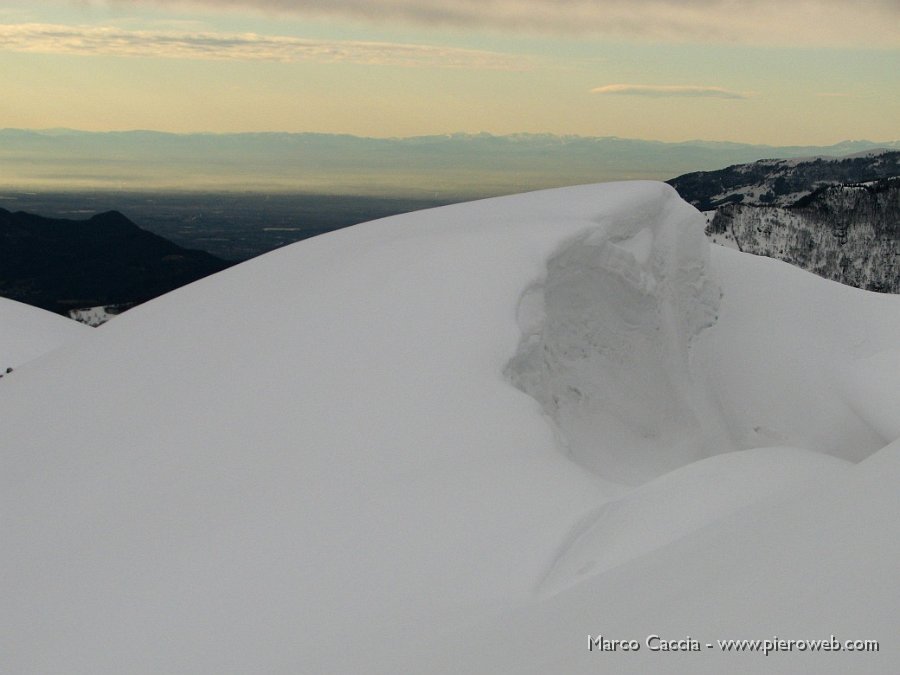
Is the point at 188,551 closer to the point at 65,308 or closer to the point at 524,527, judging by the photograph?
the point at 524,527

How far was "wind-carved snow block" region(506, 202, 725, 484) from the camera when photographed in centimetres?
1151

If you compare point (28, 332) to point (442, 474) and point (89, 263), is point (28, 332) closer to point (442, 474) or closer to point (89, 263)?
point (442, 474)

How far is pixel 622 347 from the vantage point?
13.8 m

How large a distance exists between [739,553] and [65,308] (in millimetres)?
95450

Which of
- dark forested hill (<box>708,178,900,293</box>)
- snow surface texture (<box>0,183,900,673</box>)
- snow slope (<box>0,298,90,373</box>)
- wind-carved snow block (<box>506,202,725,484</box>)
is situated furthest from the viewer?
dark forested hill (<box>708,178,900,293</box>)

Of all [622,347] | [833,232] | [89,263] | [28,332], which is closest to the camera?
[622,347]

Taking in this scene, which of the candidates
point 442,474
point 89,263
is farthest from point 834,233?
point 442,474

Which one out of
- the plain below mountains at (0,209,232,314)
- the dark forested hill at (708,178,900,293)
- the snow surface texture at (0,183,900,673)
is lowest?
the plain below mountains at (0,209,232,314)

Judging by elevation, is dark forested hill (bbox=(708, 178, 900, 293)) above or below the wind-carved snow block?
below

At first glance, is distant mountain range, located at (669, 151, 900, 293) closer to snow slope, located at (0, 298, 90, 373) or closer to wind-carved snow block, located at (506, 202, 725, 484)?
snow slope, located at (0, 298, 90, 373)

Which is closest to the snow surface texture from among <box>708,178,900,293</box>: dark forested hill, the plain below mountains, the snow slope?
the snow slope

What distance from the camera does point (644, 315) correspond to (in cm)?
1427

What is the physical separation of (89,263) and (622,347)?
4351 inches

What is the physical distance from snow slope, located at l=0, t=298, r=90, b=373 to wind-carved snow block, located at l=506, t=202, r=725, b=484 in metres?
20.5
